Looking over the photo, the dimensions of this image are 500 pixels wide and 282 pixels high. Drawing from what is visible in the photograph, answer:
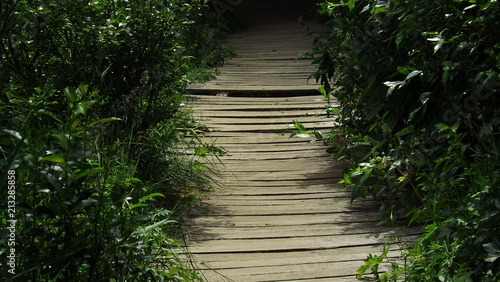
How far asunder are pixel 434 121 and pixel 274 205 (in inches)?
47.0

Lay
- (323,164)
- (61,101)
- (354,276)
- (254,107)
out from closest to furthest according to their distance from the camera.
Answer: (354,276) → (61,101) → (323,164) → (254,107)

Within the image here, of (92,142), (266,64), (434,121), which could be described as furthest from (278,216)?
(266,64)

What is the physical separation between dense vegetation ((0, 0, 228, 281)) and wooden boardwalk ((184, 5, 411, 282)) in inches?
9.3

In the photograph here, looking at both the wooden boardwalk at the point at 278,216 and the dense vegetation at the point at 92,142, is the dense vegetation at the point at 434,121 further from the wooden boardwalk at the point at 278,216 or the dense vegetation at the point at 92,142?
the dense vegetation at the point at 92,142

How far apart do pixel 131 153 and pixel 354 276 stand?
1.71 m

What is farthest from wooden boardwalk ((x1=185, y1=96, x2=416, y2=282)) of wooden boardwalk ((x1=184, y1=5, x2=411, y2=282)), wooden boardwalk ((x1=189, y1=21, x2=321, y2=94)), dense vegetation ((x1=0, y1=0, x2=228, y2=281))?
wooden boardwalk ((x1=189, y1=21, x2=321, y2=94))

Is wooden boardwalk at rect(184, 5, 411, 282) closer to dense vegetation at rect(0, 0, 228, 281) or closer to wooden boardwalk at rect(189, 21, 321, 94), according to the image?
wooden boardwalk at rect(189, 21, 321, 94)

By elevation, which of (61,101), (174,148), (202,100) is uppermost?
(61,101)

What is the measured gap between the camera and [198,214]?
454 centimetres

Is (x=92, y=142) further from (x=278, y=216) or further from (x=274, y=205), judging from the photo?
(x=274, y=205)

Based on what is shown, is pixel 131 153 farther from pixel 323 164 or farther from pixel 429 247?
pixel 429 247

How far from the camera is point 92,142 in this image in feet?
11.1

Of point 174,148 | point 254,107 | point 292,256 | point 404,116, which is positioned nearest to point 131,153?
point 174,148

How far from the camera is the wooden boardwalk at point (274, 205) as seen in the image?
377cm
